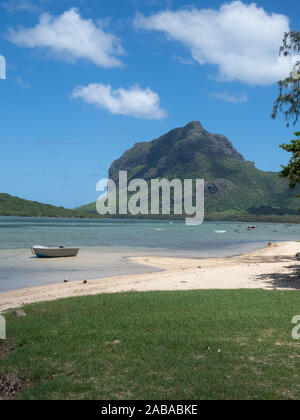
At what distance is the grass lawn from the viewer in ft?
21.9

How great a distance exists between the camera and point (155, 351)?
8.32m

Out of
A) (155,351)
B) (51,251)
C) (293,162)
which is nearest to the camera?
(155,351)

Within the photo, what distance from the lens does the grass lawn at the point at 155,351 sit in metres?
6.68

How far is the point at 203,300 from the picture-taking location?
13.9 meters

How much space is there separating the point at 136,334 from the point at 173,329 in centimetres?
111

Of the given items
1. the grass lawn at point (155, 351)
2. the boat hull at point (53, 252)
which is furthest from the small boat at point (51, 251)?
the grass lawn at point (155, 351)

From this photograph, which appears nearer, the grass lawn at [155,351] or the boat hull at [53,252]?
the grass lawn at [155,351]

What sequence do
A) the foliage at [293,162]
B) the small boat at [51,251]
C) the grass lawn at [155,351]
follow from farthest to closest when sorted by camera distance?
the small boat at [51,251], the foliage at [293,162], the grass lawn at [155,351]

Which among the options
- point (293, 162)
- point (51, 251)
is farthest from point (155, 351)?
point (51, 251)

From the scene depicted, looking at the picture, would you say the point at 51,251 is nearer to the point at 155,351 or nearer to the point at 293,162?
the point at 293,162

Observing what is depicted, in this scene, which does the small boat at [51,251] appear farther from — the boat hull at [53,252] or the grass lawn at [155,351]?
the grass lawn at [155,351]

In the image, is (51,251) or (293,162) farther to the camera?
(51,251)

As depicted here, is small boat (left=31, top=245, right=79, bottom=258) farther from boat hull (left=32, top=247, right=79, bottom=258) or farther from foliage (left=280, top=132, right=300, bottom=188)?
foliage (left=280, top=132, right=300, bottom=188)

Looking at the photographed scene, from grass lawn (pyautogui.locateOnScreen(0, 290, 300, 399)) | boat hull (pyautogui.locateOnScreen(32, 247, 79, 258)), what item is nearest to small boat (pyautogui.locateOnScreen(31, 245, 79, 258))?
boat hull (pyautogui.locateOnScreen(32, 247, 79, 258))
